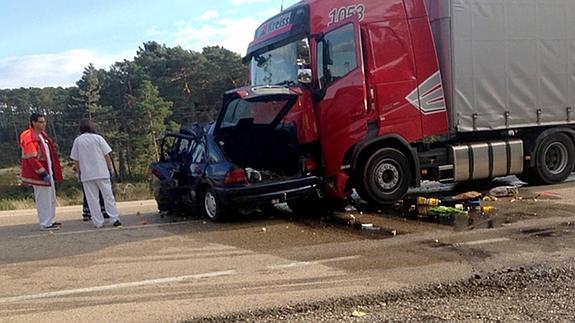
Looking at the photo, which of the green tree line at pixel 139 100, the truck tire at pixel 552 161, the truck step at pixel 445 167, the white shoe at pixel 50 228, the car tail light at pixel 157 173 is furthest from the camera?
the green tree line at pixel 139 100

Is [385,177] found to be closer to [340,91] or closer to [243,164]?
[340,91]

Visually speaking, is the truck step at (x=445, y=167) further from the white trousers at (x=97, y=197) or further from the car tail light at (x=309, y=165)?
the white trousers at (x=97, y=197)

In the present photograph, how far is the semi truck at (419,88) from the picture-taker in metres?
9.59

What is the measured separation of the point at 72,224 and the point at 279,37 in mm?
4667

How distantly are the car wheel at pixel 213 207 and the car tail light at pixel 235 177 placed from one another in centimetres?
37

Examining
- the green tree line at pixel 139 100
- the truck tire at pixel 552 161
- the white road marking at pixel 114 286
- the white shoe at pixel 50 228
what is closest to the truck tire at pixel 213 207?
the white shoe at pixel 50 228

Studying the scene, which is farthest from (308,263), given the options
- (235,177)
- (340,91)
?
(340,91)

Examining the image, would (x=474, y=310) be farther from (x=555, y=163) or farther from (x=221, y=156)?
(x=555, y=163)

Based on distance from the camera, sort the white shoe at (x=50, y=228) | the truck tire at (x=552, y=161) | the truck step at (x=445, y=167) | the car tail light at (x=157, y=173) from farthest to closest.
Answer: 1. the truck tire at (x=552, y=161)
2. the truck step at (x=445, y=167)
3. the car tail light at (x=157, y=173)
4. the white shoe at (x=50, y=228)

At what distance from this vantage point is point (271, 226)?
8.96 meters

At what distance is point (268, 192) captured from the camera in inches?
354

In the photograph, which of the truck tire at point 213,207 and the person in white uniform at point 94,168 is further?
the person in white uniform at point 94,168

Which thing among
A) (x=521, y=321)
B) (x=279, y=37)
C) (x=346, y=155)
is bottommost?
(x=521, y=321)

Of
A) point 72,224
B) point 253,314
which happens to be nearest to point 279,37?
point 72,224
